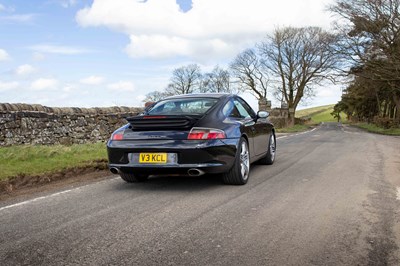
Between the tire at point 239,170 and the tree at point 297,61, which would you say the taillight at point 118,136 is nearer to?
the tire at point 239,170

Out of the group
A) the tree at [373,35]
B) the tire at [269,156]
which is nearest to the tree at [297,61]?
the tree at [373,35]

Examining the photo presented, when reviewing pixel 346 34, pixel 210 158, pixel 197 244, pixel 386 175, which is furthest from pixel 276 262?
pixel 346 34

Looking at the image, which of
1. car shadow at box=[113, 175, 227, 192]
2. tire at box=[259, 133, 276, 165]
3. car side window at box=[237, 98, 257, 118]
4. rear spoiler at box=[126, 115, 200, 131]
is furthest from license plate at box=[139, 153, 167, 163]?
tire at box=[259, 133, 276, 165]

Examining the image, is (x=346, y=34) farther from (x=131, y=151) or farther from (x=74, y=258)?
(x=74, y=258)

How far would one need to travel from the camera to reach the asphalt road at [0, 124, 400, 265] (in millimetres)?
2889

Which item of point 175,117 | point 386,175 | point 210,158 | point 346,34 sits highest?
point 346,34

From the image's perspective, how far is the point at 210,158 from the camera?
4.96m

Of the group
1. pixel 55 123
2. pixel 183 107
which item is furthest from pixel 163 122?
pixel 55 123

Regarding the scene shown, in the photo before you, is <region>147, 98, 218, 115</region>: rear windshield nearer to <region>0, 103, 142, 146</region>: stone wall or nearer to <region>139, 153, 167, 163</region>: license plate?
<region>139, 153, 167, 163</region>: license plate

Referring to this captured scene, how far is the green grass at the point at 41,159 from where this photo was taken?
257 inches

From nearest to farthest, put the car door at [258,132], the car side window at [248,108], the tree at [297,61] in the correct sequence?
the car door at [258,132] → the car side window at [248,108] → the tree at [297,61]

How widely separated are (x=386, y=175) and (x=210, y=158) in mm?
3421

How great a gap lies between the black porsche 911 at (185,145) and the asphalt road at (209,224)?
33cm

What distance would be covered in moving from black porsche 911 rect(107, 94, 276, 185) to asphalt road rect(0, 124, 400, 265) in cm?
33
